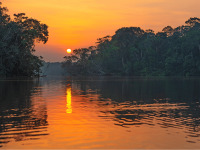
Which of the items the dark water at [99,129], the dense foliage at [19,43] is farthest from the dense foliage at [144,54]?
the dark water at [99,129]

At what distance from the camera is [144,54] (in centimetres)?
17550

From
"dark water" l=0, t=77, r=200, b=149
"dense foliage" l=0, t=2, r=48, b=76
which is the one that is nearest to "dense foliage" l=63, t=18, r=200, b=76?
"dense foliage" l=0, t=2, r=48, b=76

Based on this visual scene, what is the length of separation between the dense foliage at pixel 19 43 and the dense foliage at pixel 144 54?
70134mm

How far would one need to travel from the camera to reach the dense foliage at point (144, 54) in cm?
15450

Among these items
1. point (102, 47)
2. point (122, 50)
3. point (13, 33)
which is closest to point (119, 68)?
point (122, 50)

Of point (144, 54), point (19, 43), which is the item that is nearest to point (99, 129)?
point (19, 43)

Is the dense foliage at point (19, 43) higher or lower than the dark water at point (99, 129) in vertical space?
higher

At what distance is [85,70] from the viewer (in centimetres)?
18388

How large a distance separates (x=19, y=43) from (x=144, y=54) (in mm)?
88102

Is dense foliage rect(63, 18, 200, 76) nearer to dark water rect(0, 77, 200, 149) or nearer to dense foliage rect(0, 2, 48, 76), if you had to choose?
dense foliage rect(0, 2, 48, 76)

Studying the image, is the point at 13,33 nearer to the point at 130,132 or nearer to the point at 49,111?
the point at 49,111

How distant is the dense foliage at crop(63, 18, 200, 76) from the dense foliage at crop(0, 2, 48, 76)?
7013 cm

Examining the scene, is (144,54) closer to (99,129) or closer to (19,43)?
(19,43)

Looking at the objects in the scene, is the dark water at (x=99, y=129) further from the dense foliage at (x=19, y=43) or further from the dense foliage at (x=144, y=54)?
the dense foliage at (x=144, y=54)
